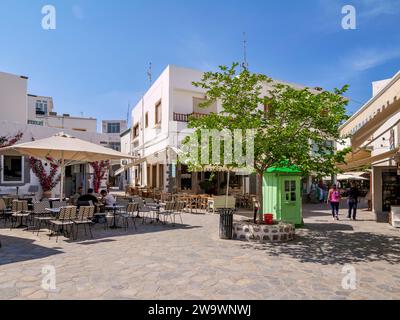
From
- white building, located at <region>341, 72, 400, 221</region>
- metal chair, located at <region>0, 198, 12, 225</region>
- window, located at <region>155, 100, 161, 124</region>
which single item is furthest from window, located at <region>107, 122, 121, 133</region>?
white building, located at <region>341, 72, 400, 221</region>

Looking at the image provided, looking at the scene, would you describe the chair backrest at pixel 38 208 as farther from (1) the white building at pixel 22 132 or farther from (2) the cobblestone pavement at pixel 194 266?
(1) the white building at pixel 22 132

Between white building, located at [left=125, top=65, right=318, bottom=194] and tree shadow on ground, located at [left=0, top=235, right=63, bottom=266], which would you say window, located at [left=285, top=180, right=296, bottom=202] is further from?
white building, located at [left=125, top=65, right=318, bottom=194]

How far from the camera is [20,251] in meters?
7.52

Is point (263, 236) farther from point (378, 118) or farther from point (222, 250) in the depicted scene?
point (378, 118)

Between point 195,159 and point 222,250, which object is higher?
point 195,159

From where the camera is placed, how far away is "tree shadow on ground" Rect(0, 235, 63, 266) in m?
6.89

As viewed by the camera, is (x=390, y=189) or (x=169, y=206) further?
(x=390, y=189)

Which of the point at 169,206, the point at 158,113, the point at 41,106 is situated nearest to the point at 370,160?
the point at 169,206

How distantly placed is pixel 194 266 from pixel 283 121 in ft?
15.8

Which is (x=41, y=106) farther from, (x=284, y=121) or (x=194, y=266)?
(x=194, y=266)

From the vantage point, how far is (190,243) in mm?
8789

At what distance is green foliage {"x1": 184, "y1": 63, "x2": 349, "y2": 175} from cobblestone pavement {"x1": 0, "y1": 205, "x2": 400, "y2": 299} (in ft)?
7.41
